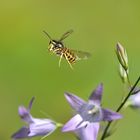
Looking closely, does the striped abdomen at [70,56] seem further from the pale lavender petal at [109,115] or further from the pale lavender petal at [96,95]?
the pale lavender petal at [109,115]

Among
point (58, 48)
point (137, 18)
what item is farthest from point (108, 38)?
point (58, 48)

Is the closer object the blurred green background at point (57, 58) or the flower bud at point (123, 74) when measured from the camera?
the flower bud at point (123, 74)

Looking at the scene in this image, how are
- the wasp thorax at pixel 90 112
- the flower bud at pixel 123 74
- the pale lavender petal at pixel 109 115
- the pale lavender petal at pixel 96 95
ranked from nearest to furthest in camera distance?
the pale lavender petal at pixel 109 115 < the pale lavender petal at pixel 96 95 < the wasp thorax at pixel 90 112 < the flower bud at pixel 123 74

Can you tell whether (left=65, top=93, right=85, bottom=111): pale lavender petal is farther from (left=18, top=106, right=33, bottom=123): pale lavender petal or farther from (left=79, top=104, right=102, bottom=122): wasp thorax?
(left=18, top=106, right=33, bottom=123): pale lavender petal

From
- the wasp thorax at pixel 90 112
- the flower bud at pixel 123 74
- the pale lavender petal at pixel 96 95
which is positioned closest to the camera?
the pale lavender petal at pixel 96 95

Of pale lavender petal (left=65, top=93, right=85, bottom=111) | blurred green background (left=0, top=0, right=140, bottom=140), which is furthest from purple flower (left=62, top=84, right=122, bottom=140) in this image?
blurred green background (left=0, top=0, right=140, bottom=140)

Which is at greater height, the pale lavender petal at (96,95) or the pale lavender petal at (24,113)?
the pale lavender petal at (24,113)

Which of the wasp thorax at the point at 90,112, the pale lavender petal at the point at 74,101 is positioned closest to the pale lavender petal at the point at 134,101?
the wasp thorax at the point at 90,112

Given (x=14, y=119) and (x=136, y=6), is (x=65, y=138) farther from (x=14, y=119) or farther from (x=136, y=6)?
(x=136, y=6)
